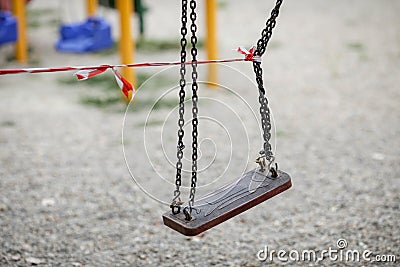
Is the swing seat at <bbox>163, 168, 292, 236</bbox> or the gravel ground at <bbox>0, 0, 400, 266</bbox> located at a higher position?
the swing seat at <bbox>163, 168, 292, 236</bbox>

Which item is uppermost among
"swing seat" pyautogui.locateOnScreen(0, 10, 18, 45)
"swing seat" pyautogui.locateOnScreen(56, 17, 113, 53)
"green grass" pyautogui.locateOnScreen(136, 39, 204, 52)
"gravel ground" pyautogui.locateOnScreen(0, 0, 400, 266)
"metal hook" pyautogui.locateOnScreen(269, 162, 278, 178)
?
"metal hook" pyautogui.locateOnScreen(269, 162, 278, 178)

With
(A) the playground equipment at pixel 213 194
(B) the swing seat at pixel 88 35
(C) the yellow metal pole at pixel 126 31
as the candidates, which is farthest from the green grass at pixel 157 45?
(A) the playground equipment at pixel 213 194

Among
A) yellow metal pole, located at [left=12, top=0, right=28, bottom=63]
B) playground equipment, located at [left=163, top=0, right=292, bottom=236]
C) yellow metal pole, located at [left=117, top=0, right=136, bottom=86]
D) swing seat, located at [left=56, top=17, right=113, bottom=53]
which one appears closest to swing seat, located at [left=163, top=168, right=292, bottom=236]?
playground equipment, located at [left=163, top=0, right=292, bottom=236]

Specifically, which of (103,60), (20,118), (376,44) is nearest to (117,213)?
(20,118)

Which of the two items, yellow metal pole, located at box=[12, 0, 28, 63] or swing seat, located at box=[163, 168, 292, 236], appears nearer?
swing seat, located at box=[163, 168, 292, 236]

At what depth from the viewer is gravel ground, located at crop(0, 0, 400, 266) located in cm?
310

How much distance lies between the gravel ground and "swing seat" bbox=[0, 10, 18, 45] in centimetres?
33

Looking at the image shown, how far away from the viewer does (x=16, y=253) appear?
302cm

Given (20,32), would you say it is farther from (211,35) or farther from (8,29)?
(211,35)

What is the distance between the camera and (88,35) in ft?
19.9

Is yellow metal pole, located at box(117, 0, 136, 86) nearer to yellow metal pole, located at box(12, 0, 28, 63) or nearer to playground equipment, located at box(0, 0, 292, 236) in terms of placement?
yellow metal pole, located at box(12, 0, 28, 63)

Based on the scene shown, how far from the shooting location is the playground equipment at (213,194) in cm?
220

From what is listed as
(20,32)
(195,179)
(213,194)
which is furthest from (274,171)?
(20,32)

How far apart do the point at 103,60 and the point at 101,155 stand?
82.6 inches
